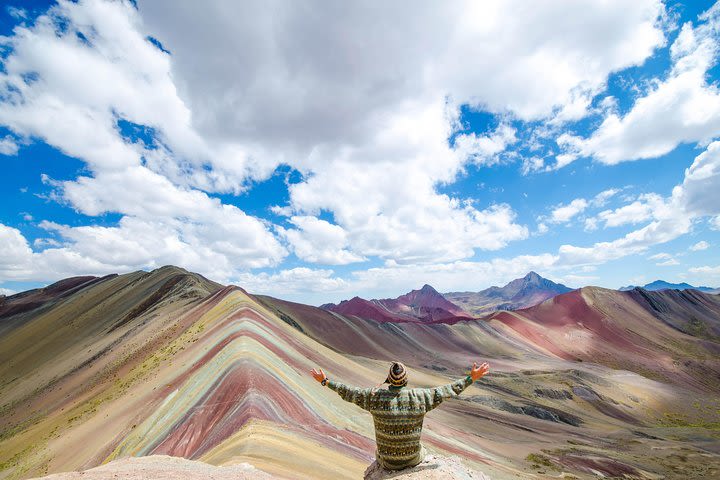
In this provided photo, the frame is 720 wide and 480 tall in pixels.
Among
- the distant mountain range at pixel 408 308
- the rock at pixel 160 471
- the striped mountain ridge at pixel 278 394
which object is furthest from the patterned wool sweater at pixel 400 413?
the distant mountain range at pixel 408 308

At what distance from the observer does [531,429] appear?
26.1 meters

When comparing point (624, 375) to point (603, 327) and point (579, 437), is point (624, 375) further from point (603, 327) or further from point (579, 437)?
point (579, 437)

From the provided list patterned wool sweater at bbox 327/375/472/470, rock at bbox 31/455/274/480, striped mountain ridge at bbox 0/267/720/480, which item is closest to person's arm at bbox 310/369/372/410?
patterned wool sweater at bbox 327/375/472/470

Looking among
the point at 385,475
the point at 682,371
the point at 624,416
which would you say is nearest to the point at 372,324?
the point at 624,416

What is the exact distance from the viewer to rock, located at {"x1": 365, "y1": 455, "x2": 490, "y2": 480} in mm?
4426

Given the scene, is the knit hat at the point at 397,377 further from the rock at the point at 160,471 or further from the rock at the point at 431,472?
the rock at the point at 160,471

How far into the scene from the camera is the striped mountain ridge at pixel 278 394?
11.8 metres

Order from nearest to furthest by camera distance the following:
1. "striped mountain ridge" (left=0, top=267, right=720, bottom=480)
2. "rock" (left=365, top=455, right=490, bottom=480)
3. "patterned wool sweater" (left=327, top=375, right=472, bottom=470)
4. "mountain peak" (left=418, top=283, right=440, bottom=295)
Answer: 1. "rock" (left=365, top=455, right=490, bottom=480)
2. "patterned wool sweater" (left=327, top=375, right=472, bottom=470)
3. "striped mountain ridge" (left=0, top=267, right=720, bottom=480)
4. "mountain peak" (left=418, top=283, right=440, bottom=295)

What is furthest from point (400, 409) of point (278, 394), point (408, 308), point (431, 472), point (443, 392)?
point (408, 308)

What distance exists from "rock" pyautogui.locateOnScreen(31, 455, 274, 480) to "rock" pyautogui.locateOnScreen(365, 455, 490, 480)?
7.04ft

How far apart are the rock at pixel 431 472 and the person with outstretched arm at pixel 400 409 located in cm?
9

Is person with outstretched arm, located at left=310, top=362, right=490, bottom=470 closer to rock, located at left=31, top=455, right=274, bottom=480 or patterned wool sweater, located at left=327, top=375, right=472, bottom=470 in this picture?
patterned wool sweater, located at left=327, top=375, right=472, bottom=470

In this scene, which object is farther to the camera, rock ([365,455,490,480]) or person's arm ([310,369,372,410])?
person's arm ([310,369,372,410])

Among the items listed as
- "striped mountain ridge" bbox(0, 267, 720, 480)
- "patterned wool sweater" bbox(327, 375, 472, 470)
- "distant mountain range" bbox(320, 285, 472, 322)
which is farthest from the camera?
"distant mountain range" bbox(320, 285, 472, 322)
